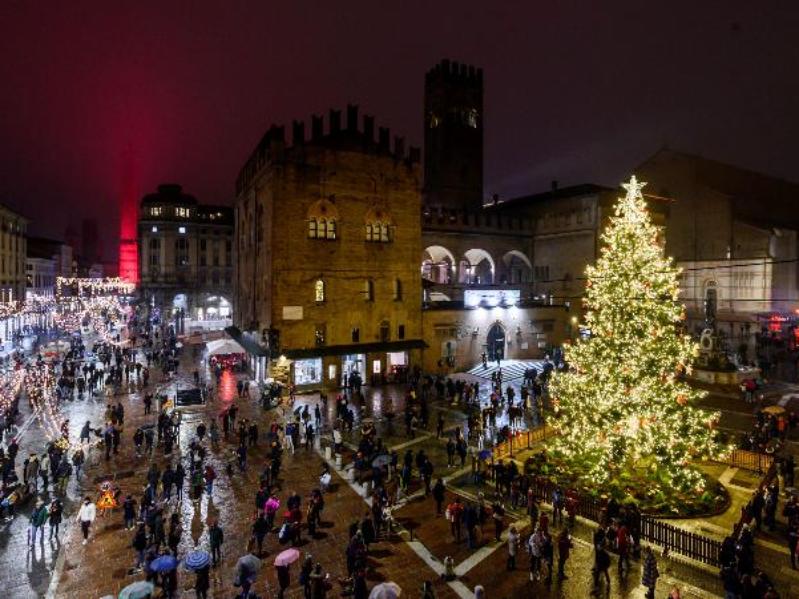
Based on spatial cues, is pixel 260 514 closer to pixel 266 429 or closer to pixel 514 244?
pixel 266 429

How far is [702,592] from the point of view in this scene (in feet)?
39.6

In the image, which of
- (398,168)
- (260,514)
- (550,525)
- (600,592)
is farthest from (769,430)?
(398,168)

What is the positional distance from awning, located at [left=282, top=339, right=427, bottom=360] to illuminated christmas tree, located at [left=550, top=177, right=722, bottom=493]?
19337 mm

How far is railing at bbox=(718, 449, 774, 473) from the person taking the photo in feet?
63.5

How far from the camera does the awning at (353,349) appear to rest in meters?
32.5

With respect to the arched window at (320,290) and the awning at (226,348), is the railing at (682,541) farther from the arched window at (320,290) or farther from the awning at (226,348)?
the awning at (226,348)

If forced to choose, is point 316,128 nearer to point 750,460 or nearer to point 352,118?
point 352,118

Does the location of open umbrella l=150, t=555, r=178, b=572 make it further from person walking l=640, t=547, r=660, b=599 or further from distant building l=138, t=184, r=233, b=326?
distant building l=138, t=184, r=233, b=326

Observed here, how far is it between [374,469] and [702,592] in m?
9.85

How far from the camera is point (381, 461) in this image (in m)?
17.8

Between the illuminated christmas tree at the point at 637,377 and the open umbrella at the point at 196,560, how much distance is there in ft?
40.0

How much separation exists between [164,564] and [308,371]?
22.3m

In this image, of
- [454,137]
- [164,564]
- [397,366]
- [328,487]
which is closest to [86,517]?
[164,564]

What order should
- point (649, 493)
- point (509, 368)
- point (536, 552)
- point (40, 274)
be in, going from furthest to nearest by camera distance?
point (40, 274) < point (509, 368) < point (649, 493) < point (536, 552)
